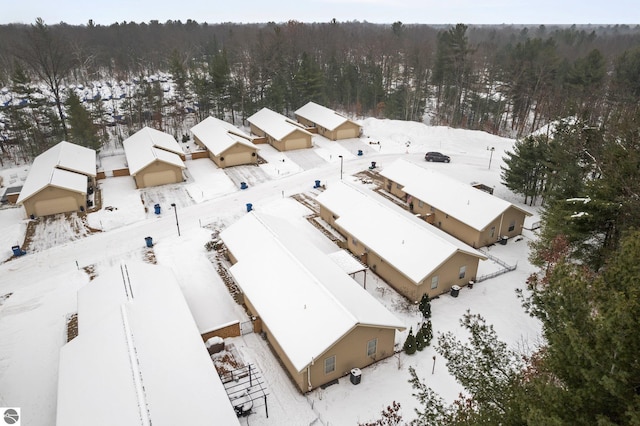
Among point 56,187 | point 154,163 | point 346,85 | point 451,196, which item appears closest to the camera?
point 451,196

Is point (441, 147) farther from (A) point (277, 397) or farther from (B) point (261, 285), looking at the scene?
(A) point (277, 397)

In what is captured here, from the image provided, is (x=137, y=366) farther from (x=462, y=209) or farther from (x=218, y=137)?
(x=218, y=137)

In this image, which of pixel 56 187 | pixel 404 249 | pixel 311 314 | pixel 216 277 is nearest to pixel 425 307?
pixel 404 249

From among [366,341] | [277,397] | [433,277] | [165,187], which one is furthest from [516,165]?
[165,187]

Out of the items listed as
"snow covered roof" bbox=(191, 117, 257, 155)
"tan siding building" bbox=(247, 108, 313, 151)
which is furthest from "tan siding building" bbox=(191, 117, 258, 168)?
"tan siding building" bbox=(247, 108, 313, 151)

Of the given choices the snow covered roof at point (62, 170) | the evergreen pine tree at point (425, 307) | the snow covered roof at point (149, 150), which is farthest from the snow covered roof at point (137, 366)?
the snow covered roof at point (149, 150)

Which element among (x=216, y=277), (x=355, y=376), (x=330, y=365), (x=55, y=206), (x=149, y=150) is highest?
(x=149, y=150)

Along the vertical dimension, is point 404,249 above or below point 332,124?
below

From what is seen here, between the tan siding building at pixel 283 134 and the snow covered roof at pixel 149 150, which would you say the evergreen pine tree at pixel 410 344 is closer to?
the snow covered roof at pixel 149 150
